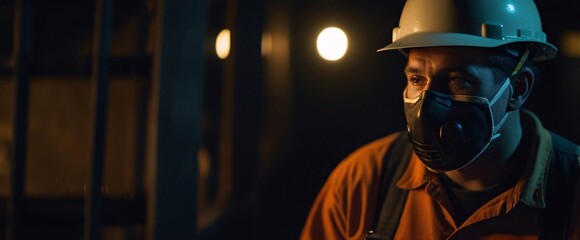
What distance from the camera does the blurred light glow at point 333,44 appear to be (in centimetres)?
375

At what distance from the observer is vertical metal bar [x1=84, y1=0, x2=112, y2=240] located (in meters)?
2.33

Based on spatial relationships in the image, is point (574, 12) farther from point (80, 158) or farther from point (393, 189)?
point (80, 158)

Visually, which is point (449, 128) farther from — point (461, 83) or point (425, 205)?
point (425, 205)

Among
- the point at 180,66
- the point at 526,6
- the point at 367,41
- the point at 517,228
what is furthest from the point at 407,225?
the point at 367,41

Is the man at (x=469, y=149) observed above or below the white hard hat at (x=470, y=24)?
below

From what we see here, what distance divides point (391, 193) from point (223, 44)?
210 cm

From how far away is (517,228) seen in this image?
1.99m

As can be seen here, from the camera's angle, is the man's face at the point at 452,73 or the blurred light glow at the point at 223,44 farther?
the blurred light glow at the point at 223,44

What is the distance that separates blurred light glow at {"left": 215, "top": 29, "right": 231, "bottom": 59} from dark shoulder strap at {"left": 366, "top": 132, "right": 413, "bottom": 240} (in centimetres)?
180

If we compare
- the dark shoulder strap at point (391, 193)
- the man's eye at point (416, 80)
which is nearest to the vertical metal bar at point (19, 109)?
the dark shoulder strap at point (391, 193)

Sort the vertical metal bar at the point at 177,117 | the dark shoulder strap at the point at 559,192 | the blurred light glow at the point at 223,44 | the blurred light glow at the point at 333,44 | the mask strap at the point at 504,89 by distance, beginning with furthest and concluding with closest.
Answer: the blurred light glow at the point at 223,44 < the blurred light glow at the point at 333,44 < the vertical metal bar at the point at 177,117 < the mask strap at the point at 504,89 < the dark shoulder strap at the point at 559,192

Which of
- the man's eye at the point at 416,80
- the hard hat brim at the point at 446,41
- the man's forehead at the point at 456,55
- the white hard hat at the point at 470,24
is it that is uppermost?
the white hard hat at the point at 470,24

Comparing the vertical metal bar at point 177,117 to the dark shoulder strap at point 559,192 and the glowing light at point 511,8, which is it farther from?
the dark shoulder strap at point 559,192

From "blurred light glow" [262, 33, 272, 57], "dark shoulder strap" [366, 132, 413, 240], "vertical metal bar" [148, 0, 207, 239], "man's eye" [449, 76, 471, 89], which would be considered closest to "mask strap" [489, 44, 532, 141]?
"man's eye" [449, 76, 471, 89]
